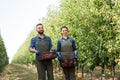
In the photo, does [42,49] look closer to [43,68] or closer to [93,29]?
[43,68]

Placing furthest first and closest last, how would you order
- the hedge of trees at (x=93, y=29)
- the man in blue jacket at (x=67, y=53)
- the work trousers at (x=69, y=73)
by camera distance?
the hedge of trees at (x=93, y=29) → the work trousers at (x=69, y=73) → the man in blue jacket at (x=67, y=53)

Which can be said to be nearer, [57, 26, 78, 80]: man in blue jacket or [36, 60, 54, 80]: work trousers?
[36, 60, 54, 80]: work trousers

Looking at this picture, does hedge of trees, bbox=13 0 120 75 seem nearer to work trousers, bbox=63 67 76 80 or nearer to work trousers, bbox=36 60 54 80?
work trousers, bbox=63 67 76 80

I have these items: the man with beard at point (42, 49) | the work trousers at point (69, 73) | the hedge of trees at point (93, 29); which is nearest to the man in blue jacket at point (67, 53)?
the work trousers at point (69, 73)

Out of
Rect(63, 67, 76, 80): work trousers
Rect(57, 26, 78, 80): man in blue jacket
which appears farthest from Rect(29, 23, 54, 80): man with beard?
Rect(63, 67, 76, 80): work trousers

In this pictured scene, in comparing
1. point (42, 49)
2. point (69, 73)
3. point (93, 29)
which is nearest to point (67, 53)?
point (69, 73)

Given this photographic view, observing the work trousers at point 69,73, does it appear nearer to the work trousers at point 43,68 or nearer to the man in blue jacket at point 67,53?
the man in blue jacket at point 67,53

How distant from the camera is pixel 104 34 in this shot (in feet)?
55.5

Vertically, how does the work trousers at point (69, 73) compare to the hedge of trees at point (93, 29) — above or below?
below

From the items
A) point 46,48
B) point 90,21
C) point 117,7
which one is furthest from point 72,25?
point 46,48

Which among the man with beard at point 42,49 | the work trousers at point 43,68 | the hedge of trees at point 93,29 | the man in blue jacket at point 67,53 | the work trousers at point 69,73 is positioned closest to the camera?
the man with beard at point 42,49

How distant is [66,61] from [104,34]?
18.3 feet

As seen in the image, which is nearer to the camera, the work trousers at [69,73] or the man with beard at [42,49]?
the man with beard at [42,49]

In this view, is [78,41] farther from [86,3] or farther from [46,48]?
[46,48]
